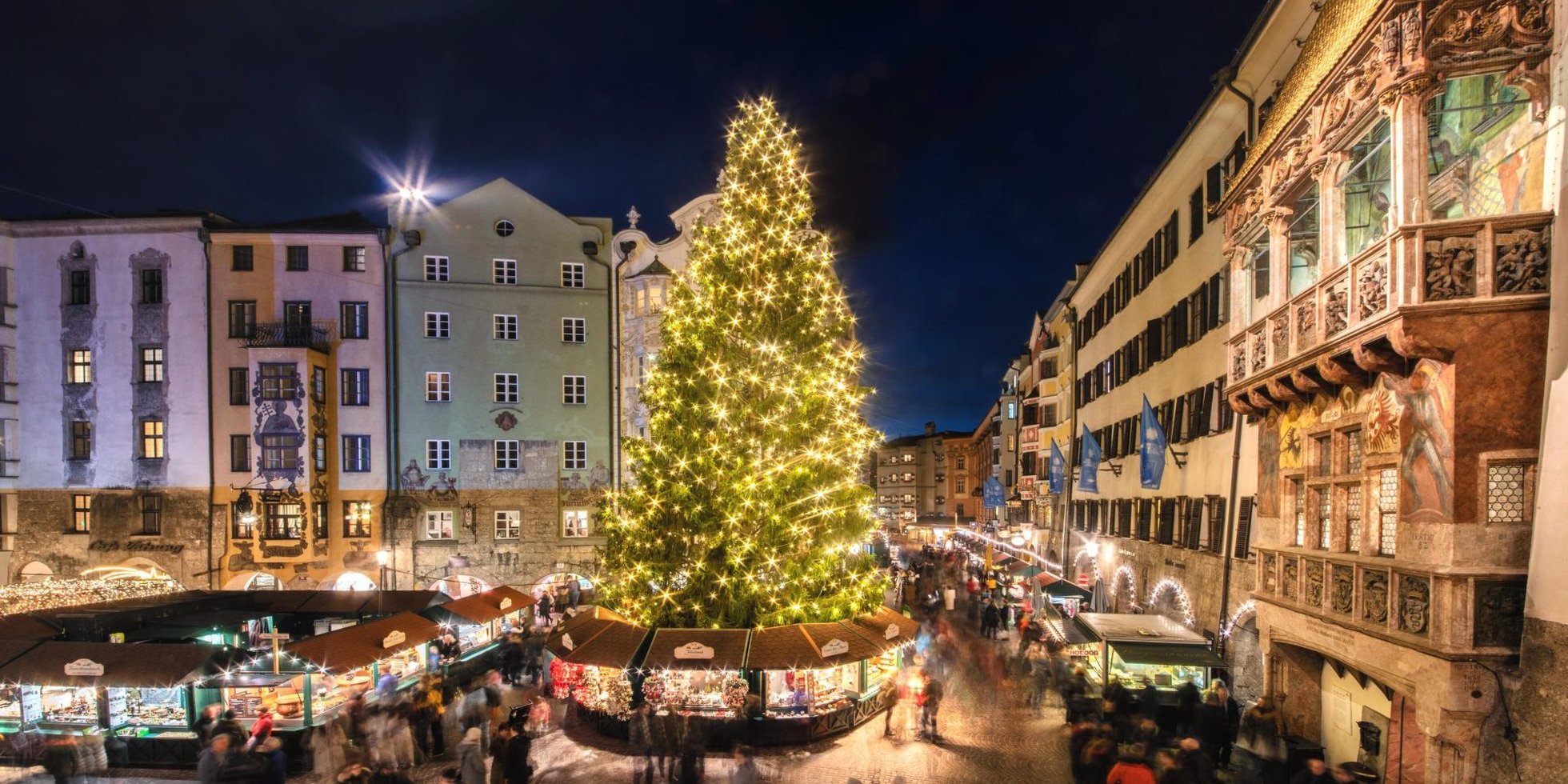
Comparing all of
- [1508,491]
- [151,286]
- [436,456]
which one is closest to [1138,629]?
[1508,491]

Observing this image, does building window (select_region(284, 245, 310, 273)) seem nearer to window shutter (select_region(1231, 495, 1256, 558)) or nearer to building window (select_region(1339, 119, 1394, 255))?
window shutter (select_region(1231, 495, 1256, 558))

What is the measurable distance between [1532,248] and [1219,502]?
12.0 metres

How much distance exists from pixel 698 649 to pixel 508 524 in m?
23.2

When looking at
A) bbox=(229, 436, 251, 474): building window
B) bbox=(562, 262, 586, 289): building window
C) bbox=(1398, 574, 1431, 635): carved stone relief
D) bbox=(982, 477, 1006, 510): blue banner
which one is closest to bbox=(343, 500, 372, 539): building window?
bbox=(229, 436, 251, 474): building window

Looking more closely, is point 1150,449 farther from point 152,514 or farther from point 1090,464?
point 152,514

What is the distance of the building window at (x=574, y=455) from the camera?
3841 centimetres

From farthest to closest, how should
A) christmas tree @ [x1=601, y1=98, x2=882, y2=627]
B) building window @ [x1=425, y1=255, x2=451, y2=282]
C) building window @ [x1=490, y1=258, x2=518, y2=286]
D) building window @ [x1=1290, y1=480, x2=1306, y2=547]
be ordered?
1. building window @ [x1=490, y1=258, x2=518, y2=286]
2. building window @ [x1=425, y1=255, x2=451, y2=282]
3. christmas tree @ [x1=601, y1=98, x2=882, y2=627]
4. building window @ [x1=1290, y1=480, x2=1306, y2=547]

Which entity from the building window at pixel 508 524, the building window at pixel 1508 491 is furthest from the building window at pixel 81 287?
the building window at pixel 1508 491

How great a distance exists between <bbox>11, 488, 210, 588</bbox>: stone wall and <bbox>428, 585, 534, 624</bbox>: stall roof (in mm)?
18133

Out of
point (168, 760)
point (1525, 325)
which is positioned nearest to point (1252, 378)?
point (1525, 325)

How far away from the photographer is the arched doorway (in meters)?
37.1

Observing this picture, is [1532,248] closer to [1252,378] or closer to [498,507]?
[1252,378]

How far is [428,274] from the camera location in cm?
3775

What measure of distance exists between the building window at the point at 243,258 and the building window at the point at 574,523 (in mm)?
17140
